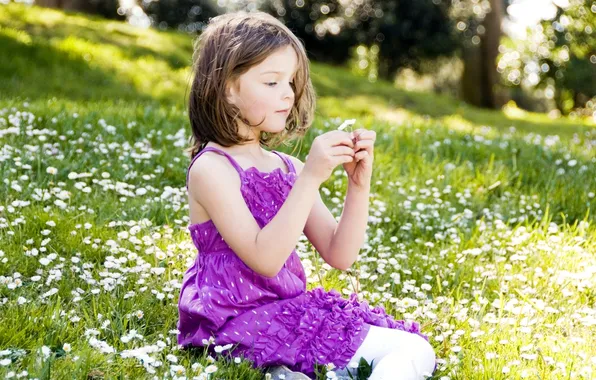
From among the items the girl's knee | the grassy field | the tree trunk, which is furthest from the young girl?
the tree trunk

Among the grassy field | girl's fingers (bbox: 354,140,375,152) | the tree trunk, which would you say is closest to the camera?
girl's fingers (bbox: 354,140,375,152)

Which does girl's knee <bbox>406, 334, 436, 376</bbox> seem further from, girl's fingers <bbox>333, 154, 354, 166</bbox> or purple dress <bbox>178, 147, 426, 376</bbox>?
girl's fingers <bbox>333, 154, 354, 166</bbox>

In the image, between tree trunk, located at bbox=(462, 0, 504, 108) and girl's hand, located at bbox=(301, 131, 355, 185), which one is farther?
tree trunk, located at bbox=(462, 0, 504, 108)

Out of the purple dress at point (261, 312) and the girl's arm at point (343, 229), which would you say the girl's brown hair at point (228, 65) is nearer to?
the purple dress at point (261, 312)

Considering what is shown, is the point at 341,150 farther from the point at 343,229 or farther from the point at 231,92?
the point at 231,92

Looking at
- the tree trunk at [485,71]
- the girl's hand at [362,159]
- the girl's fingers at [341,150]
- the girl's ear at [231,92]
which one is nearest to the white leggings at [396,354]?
the girl's hand at [362,159]

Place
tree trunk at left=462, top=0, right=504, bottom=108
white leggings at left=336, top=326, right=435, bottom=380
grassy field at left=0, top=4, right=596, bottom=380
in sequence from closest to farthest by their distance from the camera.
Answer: white leggings at left=336, top=326, right=435, bottom=380 < grassy field at left=0, top=4, right=596, bottom=380 < tree trunk at left=462, top=0, right=504, bottom=108

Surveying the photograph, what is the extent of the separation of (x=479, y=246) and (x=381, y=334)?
2007 mm

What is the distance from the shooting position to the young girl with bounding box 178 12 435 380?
9.20 feet

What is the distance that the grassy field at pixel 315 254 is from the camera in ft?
9.89

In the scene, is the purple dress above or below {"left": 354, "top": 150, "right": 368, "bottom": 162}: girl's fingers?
below

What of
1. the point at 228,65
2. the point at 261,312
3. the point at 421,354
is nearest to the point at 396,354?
the point at 421,354

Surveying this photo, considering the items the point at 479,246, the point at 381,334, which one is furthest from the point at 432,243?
the point at 381,334

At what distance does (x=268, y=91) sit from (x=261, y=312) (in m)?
0.86
